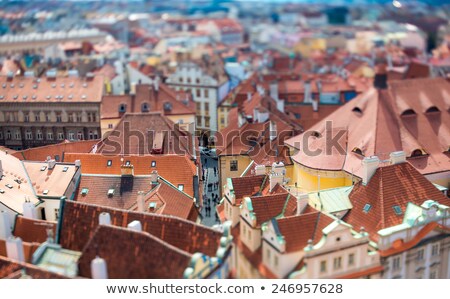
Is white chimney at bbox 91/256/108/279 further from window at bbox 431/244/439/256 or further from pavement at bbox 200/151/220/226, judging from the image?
window at bbox 431/244/439/256

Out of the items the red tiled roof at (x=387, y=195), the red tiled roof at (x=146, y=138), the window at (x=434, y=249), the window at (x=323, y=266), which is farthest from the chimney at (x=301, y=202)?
the red tiled roof at (x=146, y=138)

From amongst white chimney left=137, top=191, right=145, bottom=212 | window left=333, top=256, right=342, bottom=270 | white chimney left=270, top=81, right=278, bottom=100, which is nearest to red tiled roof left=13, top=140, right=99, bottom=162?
white chimney left=137, top=191, right=145, bottom=212

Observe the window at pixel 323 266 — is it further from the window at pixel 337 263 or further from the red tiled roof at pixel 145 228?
the red tiled roof at pixel 145 228

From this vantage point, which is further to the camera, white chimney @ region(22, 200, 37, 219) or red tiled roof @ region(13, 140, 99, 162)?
red tiled roof @ region(13, 140, 99, 162)

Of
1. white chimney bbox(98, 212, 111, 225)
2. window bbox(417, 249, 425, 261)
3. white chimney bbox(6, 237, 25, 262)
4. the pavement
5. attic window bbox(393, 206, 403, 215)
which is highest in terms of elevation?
white chimney bbox(98, 212, 111, 225)

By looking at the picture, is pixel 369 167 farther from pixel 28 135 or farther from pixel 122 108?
pixel 122 108
